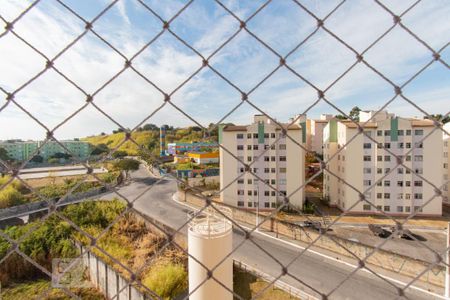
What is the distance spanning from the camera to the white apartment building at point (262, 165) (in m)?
7.99

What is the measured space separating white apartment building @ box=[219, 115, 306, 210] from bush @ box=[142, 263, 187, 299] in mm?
4361

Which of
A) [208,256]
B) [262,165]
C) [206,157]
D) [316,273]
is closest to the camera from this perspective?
[208,256]

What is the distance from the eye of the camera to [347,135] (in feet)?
26.0

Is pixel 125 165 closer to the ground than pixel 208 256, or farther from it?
closer to the ground

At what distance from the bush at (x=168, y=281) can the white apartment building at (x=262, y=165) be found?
14.3ft

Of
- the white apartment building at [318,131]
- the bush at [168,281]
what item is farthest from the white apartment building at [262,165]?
the white apartment building at [318,131]

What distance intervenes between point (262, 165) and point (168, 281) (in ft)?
16.8

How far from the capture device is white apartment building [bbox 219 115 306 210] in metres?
7.99

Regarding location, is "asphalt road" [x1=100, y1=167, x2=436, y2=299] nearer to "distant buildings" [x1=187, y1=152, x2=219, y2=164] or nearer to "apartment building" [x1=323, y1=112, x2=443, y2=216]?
"apartment building" [x1=323, y1=112, x2=443, y2=216]

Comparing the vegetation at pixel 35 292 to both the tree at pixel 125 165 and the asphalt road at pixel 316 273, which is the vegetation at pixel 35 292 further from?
the tree at pixel 125 165

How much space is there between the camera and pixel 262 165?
8.23m

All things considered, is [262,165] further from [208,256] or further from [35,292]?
[208,256]

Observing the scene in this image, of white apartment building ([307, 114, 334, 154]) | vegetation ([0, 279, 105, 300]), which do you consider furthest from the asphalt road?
white apartment building ([307, 114, 334, 154])

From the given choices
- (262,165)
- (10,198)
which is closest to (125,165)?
(10,198)
